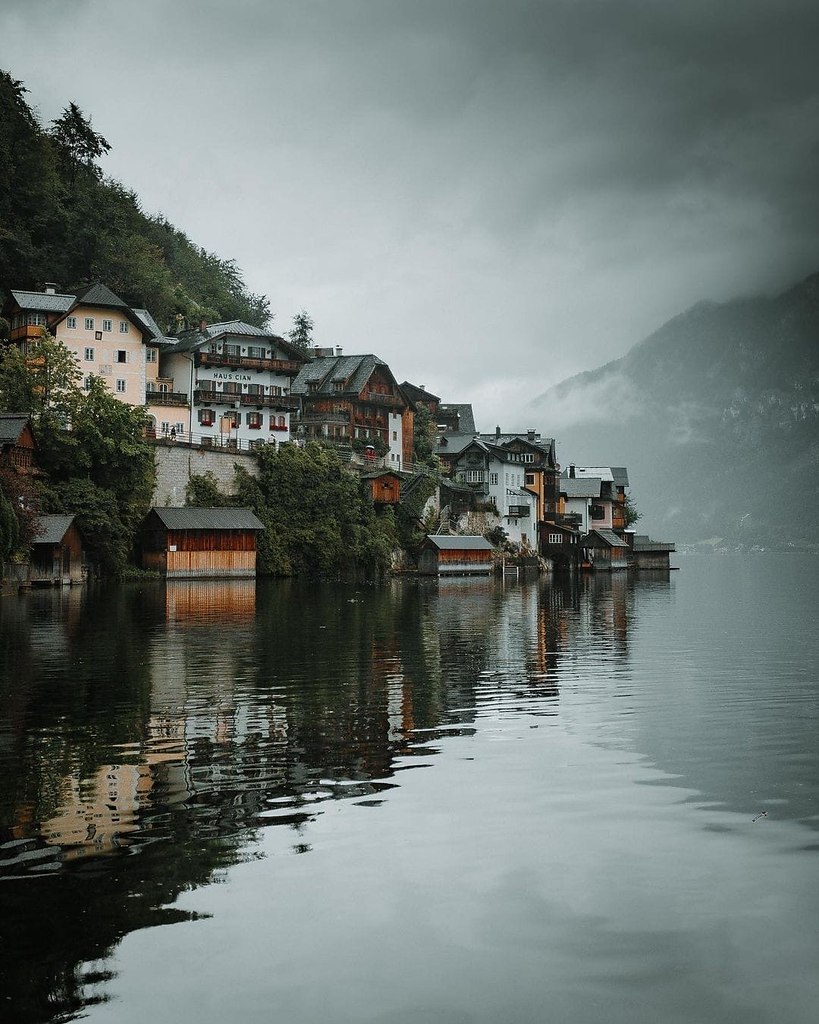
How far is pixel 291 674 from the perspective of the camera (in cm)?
2714

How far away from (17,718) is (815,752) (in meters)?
15.2

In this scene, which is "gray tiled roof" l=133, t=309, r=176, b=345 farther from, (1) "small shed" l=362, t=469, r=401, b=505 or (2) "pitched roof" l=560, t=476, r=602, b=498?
(2) "pitched roof" l=560, t=476, r=602, b=498

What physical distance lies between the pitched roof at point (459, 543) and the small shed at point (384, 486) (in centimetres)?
510

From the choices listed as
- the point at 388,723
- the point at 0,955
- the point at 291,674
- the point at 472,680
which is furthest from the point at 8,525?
the point at 0,955

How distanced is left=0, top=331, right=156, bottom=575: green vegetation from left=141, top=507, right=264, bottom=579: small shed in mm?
1738

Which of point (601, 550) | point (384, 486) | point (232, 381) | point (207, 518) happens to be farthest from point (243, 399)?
point (601, 550)

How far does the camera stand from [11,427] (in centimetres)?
6247

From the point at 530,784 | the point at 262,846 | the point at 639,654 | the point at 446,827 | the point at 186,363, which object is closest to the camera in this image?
the point at 262,846

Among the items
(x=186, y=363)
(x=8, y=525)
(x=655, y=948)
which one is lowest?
(x=655, y=948)

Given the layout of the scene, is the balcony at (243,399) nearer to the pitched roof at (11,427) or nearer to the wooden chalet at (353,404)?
the wooden chalet at (353,404)

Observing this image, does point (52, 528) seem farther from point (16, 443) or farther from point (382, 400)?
point (382, 400)

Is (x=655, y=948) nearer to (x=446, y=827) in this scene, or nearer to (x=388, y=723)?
(x=446, y=827)

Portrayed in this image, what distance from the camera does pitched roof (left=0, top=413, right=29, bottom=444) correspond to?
61.7 m

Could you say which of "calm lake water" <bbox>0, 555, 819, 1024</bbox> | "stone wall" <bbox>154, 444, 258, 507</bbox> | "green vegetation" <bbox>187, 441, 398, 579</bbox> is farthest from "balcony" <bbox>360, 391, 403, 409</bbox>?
"calm lake water" <bbox>0, 555, 819, 1024</bbox>
